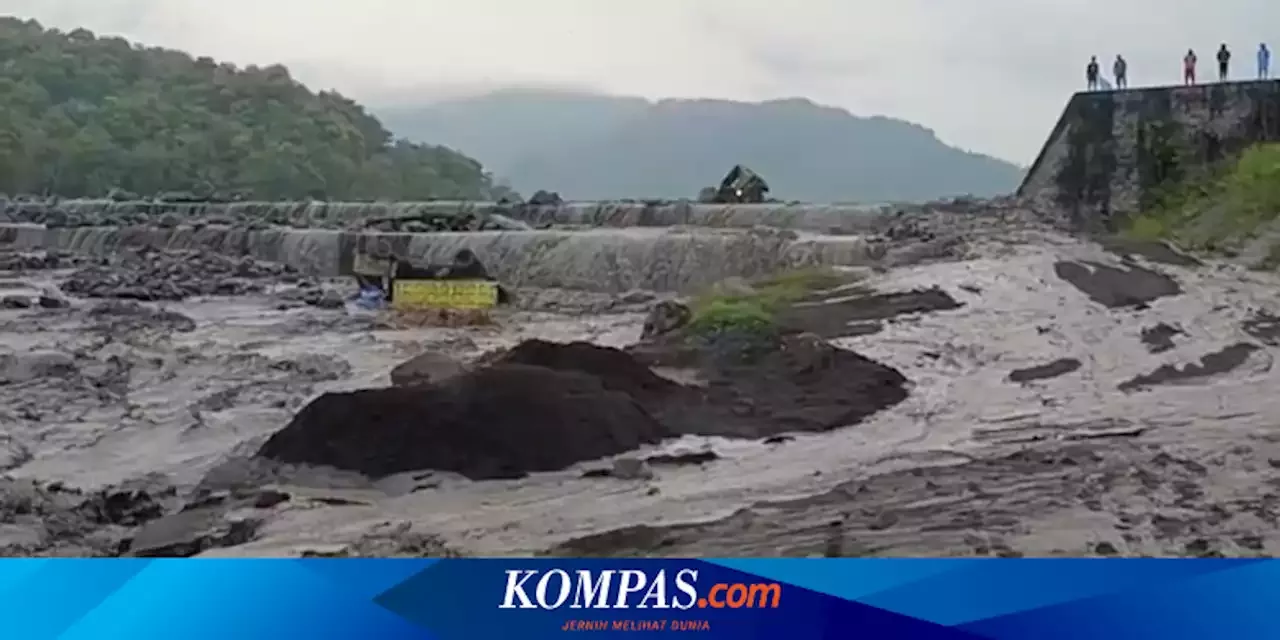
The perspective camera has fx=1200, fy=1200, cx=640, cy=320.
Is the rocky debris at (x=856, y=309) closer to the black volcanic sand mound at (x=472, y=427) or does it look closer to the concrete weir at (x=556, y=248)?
the concrete weir at (x=556, y=248)

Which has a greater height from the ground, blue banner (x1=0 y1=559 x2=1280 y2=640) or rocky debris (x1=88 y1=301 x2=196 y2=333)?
rocky debris (x1=88 y1=301 x2=196 y2=333)

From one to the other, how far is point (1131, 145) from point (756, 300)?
952 millimetres

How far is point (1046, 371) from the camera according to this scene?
8.38 feet

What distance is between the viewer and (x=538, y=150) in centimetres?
280

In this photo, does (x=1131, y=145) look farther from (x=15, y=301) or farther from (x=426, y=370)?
(x=15, y=301)

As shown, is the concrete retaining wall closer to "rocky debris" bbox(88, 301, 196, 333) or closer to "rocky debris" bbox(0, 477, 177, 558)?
"rocky debris" bbox(88, 301, 196, 333)

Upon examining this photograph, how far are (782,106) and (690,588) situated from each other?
1.11 meters

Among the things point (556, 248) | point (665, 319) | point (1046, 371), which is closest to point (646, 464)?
point (665, 319)

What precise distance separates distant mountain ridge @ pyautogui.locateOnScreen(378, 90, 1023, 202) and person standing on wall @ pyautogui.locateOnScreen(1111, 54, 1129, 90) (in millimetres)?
307

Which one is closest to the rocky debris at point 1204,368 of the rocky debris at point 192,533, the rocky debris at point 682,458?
the rocky debris at point 682,458

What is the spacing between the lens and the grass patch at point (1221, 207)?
268 centimetres

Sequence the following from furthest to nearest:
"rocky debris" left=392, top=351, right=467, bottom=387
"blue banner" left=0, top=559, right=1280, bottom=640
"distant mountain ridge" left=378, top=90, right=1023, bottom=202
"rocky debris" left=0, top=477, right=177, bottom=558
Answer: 1. "distant mountain ridge" left=378, top=90, right=1023, bottom=202
2. "rocky debris" left=392, top=351, right=467, bottom=387
3. "rocky debris" left=0, top=477, right=177, bottom=558
4. "blue banner" left=0, top=559, right=1280, bottom=640

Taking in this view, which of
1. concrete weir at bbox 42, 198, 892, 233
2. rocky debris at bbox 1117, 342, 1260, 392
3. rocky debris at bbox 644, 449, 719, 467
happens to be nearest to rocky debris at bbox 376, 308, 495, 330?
concrete weir at bbox 42, 198, 892, 233

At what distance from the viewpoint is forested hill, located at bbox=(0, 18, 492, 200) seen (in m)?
2.75
